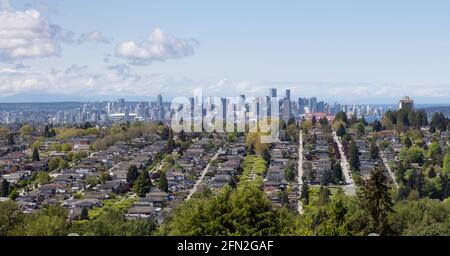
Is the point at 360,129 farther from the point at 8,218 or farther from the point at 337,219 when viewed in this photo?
the point at 337,219

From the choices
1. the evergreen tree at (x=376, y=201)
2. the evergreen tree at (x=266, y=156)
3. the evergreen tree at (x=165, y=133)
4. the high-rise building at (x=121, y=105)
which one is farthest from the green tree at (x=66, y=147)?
the evergreen tree at (x=376, y=201)

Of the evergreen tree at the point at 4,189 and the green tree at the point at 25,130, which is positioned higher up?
the green tree at the point at 25,130

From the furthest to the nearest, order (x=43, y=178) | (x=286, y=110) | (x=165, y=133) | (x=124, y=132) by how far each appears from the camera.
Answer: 1. (x=286, y=110)
2. (x=165, y=133)
3. (x=124, y=132)
4. (x=43, y=178)

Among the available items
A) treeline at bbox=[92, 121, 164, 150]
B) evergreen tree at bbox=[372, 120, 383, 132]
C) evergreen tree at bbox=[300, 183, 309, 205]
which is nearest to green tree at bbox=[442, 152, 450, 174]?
evergreen tree at bbox=[300, 183, 309, 205]

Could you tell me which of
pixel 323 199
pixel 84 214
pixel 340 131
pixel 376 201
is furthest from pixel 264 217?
pixel 340 131

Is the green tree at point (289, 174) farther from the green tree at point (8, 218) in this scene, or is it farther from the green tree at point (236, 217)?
the green tree at point (236, 217)

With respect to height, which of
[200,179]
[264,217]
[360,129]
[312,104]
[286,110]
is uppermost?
[312,104]

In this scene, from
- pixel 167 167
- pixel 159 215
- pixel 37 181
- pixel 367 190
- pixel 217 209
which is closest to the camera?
pixel 217 209
